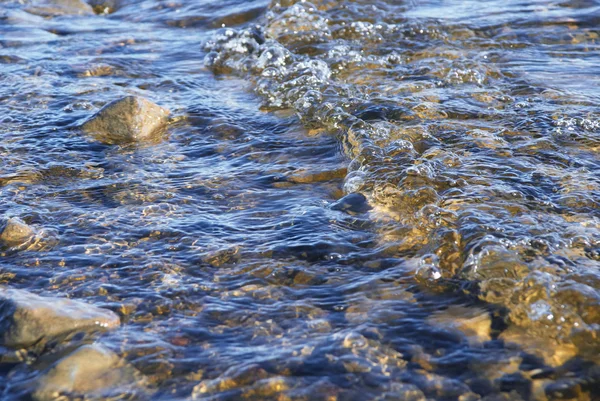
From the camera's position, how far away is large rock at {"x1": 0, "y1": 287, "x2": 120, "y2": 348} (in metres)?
2.72

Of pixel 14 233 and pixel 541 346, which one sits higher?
pixel 14 233

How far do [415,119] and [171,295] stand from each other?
2495 mm

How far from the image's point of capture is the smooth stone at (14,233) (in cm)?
350

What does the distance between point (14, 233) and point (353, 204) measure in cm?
181

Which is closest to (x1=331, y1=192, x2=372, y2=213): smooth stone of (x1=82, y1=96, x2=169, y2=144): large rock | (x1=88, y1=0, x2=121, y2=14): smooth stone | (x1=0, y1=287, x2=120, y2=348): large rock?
(x1=0, y1=287, x2=120, y2=348): large rock

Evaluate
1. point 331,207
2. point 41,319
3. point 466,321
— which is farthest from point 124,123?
point 466,321

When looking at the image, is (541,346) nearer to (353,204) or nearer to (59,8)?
(353,204)

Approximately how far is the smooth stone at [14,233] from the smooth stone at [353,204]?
1630 millimetres

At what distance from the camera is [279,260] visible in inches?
132

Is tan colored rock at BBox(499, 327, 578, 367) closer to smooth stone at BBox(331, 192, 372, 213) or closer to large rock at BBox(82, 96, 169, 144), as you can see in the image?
smooth stone at BBox(331, 192, 372, 213)

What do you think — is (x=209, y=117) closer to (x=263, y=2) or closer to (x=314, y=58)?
(x=314, y=58)

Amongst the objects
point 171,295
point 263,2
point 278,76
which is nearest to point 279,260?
point 171,295

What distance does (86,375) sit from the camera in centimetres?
255

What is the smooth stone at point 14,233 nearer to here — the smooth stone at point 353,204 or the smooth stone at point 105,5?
the smooth stone at point 353,204
